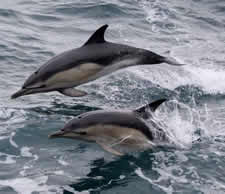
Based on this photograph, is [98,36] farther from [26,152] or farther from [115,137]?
[26,152]

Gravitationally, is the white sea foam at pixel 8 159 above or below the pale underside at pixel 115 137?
below

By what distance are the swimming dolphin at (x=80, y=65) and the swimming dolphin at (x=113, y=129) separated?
169cm

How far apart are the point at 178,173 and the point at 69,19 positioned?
10.2 m

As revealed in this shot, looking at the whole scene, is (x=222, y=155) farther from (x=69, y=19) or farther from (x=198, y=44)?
(x=69, y=19)

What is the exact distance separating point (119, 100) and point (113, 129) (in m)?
2.63

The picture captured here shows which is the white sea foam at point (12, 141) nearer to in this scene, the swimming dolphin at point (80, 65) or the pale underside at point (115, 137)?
the swimming dolphin at point (80, 65)

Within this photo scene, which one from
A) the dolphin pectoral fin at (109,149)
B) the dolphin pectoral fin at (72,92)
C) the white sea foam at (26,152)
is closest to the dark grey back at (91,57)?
the dolphin pectoral fin at (72,92)

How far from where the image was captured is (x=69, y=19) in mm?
17406

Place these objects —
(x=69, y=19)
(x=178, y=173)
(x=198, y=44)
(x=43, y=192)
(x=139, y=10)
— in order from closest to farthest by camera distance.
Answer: (x=43, y=192), (x=178, y=173), (x=198, y=44), (x=69, y=19), (x=139, y=10)

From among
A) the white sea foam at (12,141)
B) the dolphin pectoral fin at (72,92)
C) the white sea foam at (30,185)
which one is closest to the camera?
the white sea foam at (30,185)

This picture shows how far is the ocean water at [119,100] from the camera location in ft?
26.2

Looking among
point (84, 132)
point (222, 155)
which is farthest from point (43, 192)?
point (222, 155)

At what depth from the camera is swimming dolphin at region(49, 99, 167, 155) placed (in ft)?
27.2

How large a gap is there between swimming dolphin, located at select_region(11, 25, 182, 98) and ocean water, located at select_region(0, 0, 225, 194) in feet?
1.84
